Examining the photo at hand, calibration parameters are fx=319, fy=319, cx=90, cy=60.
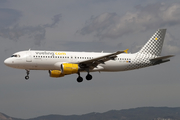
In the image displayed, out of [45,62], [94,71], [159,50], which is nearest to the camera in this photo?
[45,62]

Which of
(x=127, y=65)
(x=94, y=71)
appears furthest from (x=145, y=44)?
(x=94, y=71)

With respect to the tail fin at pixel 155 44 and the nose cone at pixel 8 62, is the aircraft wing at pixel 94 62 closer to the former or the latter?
the tail fin at pixel 155 44

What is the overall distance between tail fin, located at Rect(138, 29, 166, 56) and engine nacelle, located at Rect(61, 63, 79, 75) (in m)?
14.6

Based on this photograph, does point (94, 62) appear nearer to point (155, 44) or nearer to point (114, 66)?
point (114, 66)

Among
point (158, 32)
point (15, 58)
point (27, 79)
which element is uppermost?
point (158, 32)

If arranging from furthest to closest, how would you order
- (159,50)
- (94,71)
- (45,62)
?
(159,50), (94,71), (45,62)

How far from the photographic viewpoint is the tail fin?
60344 mm

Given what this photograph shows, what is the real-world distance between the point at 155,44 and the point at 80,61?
1686 centimetres

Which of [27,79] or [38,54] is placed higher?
[38,54]

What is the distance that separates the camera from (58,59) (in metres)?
51.8

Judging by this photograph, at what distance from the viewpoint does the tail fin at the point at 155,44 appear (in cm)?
6034

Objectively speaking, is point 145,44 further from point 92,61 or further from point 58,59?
point 58,59

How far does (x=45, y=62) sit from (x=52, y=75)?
19.4ft

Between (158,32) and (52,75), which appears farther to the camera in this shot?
(158,32)
